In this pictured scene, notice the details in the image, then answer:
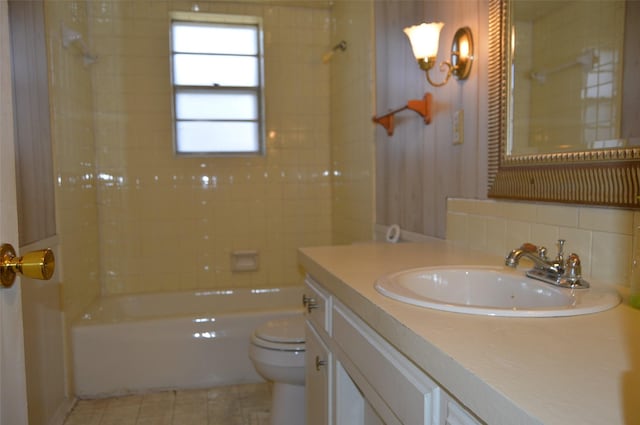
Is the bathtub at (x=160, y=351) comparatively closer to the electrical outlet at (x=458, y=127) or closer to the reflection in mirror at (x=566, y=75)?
the electrical outlet at (x=458, y=127)

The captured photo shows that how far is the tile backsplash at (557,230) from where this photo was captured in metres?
1.06

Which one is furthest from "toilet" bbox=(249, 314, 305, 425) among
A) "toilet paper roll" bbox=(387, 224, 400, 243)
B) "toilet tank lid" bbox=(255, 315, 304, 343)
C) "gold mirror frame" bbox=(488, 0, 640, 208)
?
"gold mirror frame" bbox=(488, 0, 640, 208)

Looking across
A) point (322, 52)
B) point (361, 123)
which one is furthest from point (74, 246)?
point (322, 52)

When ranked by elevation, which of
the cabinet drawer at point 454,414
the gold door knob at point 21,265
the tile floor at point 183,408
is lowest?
the tile floor at point 183,408

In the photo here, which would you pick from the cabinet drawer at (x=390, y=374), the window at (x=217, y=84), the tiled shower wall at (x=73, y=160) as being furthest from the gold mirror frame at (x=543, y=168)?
the window at (x=217, y=84)

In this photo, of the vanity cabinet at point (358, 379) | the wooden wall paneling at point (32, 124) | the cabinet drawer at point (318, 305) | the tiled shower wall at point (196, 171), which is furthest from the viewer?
the tiled shower wall at point (196, 171)

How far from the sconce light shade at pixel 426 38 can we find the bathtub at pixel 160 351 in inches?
65.6

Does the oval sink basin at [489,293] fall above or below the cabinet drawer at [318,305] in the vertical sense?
above

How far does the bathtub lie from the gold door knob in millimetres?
1995

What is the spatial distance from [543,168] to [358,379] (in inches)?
28.7

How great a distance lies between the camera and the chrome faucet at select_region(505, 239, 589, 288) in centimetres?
100

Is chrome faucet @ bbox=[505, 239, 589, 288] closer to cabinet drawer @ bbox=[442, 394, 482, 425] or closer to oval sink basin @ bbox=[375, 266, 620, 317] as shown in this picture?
oval sink basin @ bbox=[375, 266, 620, 317]

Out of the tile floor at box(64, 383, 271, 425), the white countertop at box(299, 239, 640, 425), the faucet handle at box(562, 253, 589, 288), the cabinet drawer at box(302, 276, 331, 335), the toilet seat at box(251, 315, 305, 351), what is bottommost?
the tile floor at box(64, 383, 271, 425)

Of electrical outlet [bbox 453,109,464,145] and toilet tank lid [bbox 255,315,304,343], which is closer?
electrical outlet [bbox 453,109,464,145]
